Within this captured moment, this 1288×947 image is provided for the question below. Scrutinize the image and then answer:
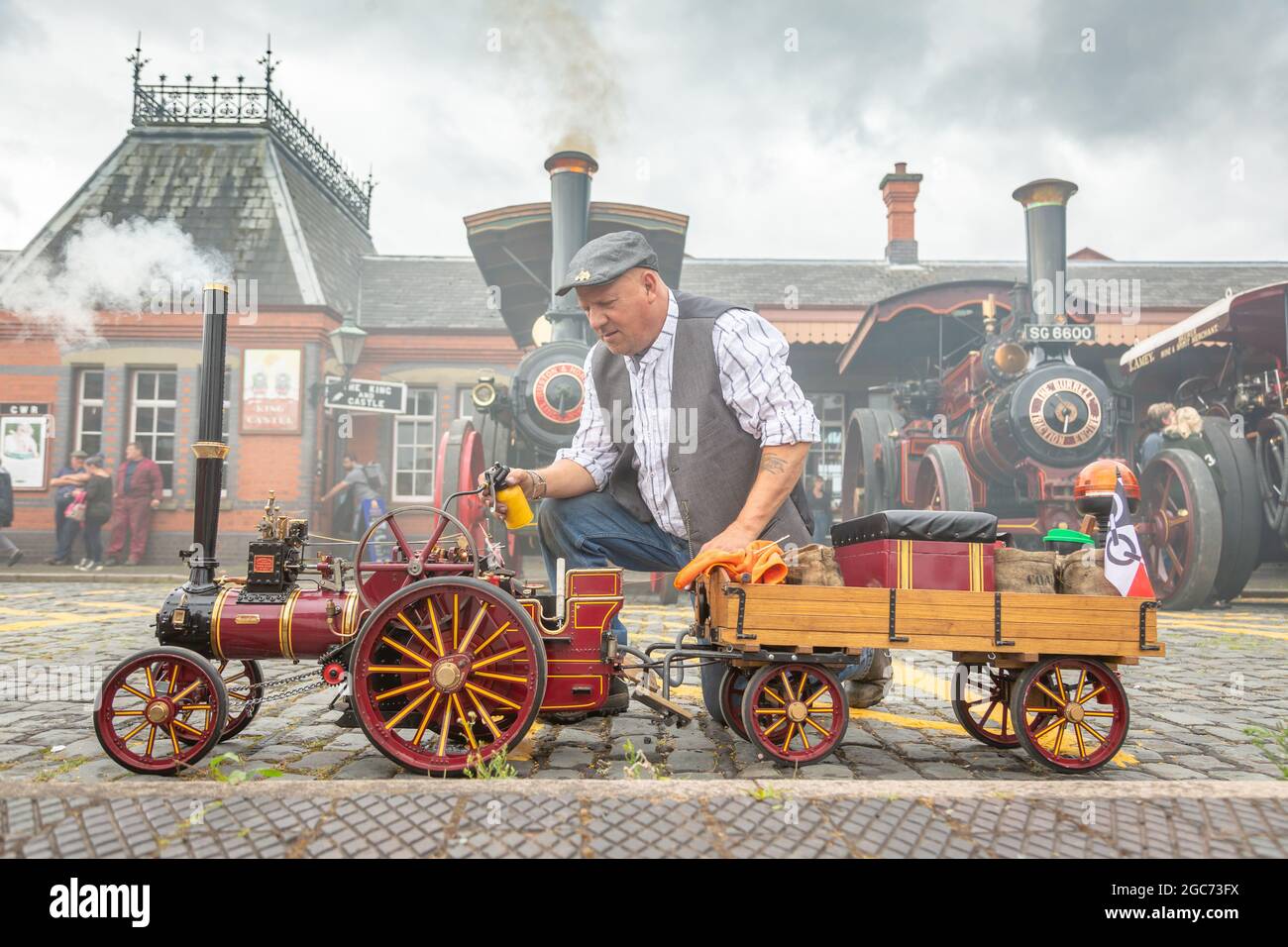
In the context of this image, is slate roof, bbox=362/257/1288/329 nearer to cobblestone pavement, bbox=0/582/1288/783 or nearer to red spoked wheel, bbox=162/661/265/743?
cobblestone pavement, bbox=0/582/1288/783

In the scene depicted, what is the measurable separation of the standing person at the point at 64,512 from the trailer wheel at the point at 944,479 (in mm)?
12643

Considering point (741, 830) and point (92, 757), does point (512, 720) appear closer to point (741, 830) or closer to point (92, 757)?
point (741, 830)

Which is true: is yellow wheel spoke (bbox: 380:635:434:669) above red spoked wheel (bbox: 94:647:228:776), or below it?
above

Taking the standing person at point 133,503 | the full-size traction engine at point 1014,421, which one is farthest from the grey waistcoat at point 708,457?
the standing person at point 133,503

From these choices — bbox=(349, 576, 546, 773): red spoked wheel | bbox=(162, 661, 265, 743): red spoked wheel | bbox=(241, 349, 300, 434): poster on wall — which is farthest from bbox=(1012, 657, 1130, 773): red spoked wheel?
bbox=(241, 349, 300, 434): poster on wall

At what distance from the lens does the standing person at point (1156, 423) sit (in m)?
8.66

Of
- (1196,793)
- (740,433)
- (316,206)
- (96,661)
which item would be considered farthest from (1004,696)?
(316,206)

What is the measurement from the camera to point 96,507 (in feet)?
44.2

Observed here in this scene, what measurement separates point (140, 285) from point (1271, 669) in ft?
53.9

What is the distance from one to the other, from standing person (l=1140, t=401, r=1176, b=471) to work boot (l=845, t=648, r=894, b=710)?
6.77 meters

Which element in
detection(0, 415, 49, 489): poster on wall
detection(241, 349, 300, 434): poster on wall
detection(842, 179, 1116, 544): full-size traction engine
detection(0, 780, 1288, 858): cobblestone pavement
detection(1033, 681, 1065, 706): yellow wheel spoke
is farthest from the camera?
detection(0, 415, 49, 489): poster on wall

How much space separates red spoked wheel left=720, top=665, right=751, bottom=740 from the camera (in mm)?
2973

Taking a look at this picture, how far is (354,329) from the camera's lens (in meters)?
11.6

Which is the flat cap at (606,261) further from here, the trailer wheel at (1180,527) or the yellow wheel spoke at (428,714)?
the trailer wheel at (1180,527)
